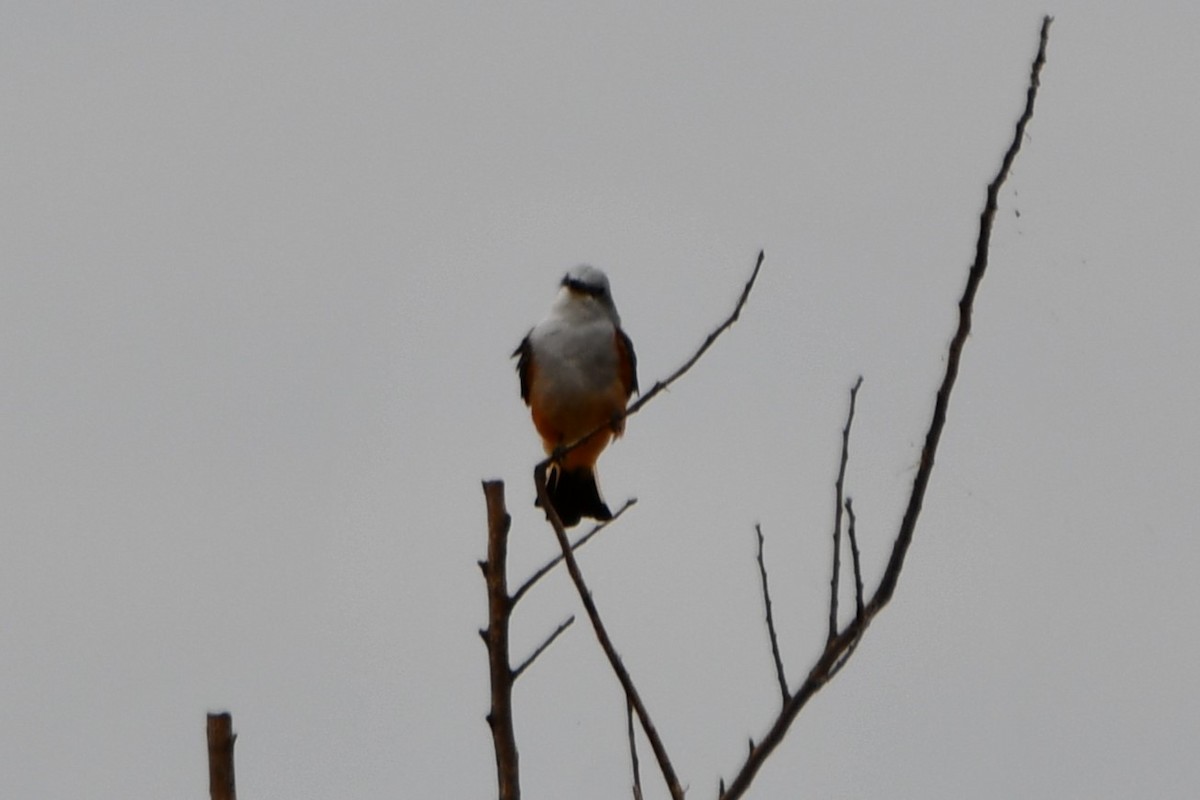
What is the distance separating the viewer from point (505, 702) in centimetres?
305

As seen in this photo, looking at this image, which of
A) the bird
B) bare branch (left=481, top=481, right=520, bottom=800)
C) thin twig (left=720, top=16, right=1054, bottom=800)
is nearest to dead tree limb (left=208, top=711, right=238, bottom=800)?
bare branch (left=481, top=481, right=520, bottom=800)

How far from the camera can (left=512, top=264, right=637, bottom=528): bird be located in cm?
810

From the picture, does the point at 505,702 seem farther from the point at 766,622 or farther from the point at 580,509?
the point at 580,509

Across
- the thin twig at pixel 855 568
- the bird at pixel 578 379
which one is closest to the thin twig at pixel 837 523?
the thin twig at pixel 855 568

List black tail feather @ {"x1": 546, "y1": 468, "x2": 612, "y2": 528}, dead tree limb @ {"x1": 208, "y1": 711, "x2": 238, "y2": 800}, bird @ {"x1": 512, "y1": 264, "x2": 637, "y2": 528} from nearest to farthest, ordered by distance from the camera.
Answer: dead tree limb @ {"x1": 208, "y1": 711, "x2": 238, "y2": 800}, bird @ {"x1": 512, "y1": 264, "x2": 637, "y2": 528}, black tail feather @ {"x1": 546, "y1": 468, "x2": 612, "y2": 528}

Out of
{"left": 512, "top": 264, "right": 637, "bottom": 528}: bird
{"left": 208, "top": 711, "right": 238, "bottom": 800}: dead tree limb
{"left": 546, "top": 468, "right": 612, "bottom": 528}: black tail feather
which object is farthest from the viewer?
{"left": 546, "top": 468, "right": 612, "bottom": 528}: black tail feather

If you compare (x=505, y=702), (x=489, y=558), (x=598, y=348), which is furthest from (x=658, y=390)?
(x=598, y=348)

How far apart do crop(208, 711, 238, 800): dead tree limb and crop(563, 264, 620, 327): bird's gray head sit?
563 centimetres

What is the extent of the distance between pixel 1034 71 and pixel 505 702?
1367mm

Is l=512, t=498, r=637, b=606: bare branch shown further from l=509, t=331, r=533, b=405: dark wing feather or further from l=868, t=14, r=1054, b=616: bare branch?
l=509, t=331, r=533, b=405: dark wing feather

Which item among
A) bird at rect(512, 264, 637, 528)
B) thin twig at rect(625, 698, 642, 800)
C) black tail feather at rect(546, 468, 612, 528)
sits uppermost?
bird at rect(512, 264, 637, 528)

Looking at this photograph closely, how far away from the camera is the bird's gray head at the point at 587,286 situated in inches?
330

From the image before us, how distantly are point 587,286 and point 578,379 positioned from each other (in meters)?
0.54

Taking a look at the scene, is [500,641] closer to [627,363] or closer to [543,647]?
[543,647]
